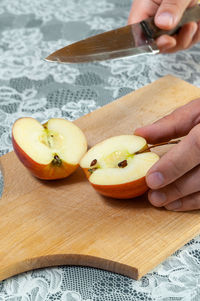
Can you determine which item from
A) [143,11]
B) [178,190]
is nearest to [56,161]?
[178,190]

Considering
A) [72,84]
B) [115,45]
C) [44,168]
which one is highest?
[115,45]

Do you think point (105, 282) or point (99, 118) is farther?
point (99, 118)

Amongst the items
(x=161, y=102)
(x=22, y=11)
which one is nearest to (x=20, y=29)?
(x=22, y=11)

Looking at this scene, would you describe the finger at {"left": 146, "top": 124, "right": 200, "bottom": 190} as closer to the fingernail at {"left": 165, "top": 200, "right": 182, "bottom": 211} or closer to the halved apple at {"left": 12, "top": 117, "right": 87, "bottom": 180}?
the fingernail at {"left": 165, "top": 200, "right": 182, "bottom": 211}

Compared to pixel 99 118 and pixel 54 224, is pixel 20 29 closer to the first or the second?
pixel 99 118

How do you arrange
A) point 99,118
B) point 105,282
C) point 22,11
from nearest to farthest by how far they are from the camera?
point 105,282
point 99,118
point 22,11

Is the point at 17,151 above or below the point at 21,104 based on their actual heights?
above

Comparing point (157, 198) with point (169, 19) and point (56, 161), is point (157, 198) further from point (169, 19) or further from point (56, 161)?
point (169, 19)

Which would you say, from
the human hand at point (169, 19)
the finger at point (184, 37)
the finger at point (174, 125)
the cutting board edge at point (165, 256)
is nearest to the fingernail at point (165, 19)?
the human hand at point (169, 19)
